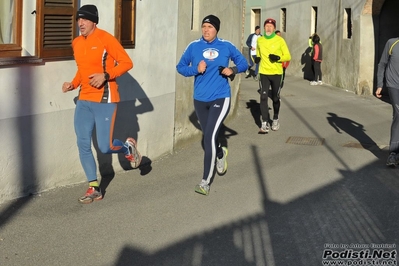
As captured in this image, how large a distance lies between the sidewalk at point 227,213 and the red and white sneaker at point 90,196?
0.21ft

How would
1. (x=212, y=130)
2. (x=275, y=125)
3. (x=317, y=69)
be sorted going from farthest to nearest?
(x=317, y=69)
(x=275, y=125)
(x=212, y=130)

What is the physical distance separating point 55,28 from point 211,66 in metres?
1.68

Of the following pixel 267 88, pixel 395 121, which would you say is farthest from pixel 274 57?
pixel 395 121

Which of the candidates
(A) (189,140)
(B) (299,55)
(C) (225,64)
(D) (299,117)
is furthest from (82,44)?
(B) (299,55)

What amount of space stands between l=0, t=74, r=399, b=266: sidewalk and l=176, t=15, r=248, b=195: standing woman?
47cm

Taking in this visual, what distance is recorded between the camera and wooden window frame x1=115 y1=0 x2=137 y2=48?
866cm

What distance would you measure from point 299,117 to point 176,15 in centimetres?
512

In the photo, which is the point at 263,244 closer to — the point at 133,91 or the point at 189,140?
the point at 133,91

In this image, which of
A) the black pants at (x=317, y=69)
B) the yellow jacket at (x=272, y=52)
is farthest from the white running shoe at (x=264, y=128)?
A: the black pants at (x=317, y=69)

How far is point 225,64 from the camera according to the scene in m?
7.89

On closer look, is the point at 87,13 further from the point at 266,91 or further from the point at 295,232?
the point at 266,91

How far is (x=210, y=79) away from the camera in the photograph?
25.8ft

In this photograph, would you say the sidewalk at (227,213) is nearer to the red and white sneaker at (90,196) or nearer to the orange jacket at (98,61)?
the red and white sneaker at (90,196)

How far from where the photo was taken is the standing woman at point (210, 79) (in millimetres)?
7770
